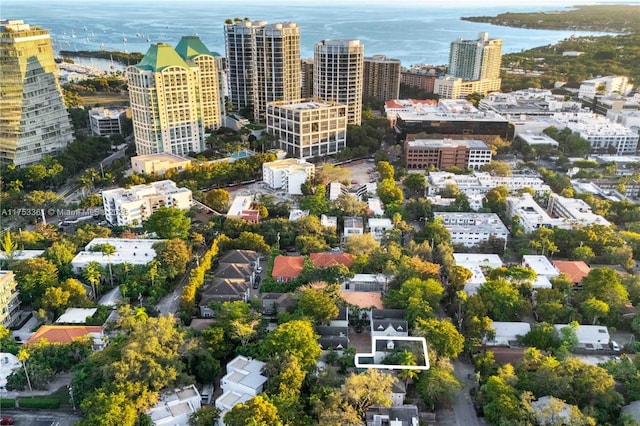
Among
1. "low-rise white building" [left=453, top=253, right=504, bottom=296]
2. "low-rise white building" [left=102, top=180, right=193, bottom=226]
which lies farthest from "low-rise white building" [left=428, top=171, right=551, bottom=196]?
"low-rise white building" [left=102, top=180, right=193, bottom=226]

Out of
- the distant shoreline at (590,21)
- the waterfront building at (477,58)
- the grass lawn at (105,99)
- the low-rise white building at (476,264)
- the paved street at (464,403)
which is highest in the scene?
the distant shoreline at (590,21)

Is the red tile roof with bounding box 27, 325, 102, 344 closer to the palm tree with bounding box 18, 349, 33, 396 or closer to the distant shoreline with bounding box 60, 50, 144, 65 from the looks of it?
the palm tree with bounding box 18, 349, 33, 396

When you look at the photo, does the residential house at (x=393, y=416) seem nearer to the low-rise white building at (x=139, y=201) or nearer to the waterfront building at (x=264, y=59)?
the low-rise white building at (x=139, y=201)

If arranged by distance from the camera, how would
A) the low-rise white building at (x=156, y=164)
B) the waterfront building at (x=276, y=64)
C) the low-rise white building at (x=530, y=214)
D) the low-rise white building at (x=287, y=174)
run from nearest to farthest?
the low-rise white building at (x=530, y=214) < the low-rise white building at (x=287, y=174) < the low-rise white building at (x=156, y=164) < the waterfront building at (x=276, y=64)

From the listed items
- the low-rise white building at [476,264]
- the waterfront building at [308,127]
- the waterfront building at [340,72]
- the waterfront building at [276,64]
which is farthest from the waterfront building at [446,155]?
the waterfront building at [276,64]

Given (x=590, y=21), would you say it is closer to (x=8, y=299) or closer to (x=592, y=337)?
(x=592, y=337)

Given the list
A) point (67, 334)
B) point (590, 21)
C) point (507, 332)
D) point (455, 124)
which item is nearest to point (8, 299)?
point (67, 334)
